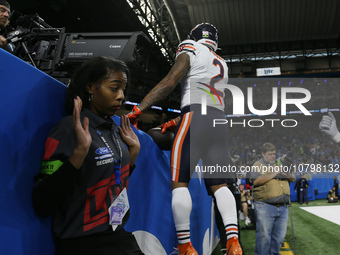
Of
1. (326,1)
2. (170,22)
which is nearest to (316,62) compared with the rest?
(326,1)

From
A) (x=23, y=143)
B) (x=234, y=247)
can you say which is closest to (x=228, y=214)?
(x=234, y=247)

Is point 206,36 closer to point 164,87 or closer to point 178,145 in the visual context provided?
point 164,87

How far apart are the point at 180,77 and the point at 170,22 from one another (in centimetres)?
1155

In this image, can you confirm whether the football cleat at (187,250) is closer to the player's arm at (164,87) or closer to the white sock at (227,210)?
the white sock at (227,210)

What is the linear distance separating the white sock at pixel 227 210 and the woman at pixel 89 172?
0.83 meters

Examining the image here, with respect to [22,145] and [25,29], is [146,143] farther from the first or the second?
[25,29]

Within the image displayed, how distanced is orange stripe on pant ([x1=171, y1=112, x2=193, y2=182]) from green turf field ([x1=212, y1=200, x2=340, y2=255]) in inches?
129

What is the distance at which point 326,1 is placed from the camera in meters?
13.5

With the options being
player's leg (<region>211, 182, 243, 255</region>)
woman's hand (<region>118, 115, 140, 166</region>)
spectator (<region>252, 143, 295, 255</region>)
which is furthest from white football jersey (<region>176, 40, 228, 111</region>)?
spectator (<region>252, 143, 295, 255</region>)

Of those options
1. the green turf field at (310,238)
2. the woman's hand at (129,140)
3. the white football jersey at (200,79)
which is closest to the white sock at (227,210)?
the white football jersey at (200,79)

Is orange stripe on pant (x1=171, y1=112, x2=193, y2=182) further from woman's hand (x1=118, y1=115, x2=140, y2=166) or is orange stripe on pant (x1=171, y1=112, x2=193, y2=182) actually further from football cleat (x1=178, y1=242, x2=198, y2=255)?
woman's hand (x1=118, y1=115, x2=140, y2=166)

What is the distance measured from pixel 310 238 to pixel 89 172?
630cm

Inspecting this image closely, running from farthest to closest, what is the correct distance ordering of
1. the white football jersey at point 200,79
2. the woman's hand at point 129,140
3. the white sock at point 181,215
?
1. the white football jersey at point 200,79
2. the white sock at point 181,215
3. the woman's hand at point 129,140

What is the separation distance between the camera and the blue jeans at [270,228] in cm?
379
